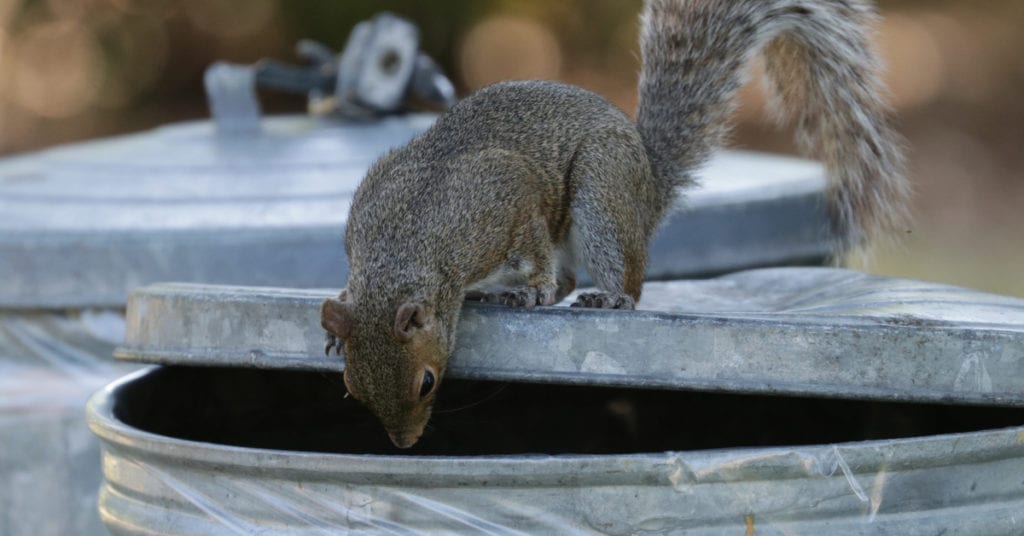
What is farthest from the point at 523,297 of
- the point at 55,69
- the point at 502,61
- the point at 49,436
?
the point at 55,69

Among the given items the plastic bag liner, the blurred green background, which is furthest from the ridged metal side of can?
the blurred green background

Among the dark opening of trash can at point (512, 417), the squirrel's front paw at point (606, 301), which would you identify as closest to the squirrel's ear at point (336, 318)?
the dark opening of trash can at point (512, 417)

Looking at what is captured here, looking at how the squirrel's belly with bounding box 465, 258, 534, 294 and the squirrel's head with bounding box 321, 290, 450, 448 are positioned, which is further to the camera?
the squirrel's belly with bounding box 465, 258, 534, 294

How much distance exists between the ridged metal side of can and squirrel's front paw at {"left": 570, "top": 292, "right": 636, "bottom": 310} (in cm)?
55

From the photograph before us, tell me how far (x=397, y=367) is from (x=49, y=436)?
0.92m

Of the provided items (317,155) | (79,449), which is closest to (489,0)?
(317,155)

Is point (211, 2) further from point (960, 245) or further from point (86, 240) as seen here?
point (86, 240)

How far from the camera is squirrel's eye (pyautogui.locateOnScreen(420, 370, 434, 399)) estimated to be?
139 centimetres

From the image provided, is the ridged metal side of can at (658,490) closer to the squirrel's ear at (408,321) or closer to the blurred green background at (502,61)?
the squirrel's ear at (408,321)

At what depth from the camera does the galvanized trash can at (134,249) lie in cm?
202

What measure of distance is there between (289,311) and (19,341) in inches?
39.0

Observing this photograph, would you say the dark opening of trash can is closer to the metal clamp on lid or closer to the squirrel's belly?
the squirrel's belly

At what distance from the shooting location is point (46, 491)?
6.83ft

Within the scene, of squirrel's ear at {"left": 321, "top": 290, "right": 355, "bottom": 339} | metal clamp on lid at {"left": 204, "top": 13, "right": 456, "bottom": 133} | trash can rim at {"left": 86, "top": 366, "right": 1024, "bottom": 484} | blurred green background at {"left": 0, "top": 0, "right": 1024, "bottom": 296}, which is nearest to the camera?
trash can rim at {"left": 86, "top": 366, "right": 1024, "bottom": 484}
